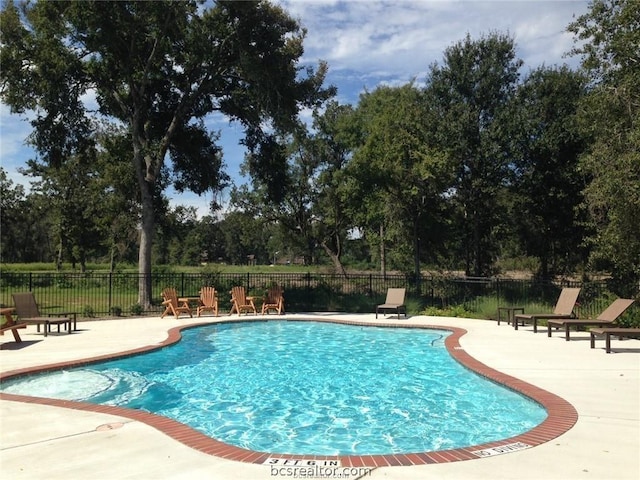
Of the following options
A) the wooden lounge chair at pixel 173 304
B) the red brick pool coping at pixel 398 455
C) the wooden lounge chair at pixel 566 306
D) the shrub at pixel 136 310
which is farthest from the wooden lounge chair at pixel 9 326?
the wooden lounge chair at pixel 566 306

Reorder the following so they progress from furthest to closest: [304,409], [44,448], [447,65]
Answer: [447,65] → [304,409] → [44,448]

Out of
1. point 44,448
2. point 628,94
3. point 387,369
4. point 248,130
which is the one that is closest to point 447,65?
point 248,130

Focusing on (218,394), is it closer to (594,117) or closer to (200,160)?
(594,117)

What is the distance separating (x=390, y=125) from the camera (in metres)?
25.2

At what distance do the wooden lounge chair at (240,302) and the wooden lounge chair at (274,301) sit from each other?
1.67 feet

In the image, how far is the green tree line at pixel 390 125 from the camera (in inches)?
703

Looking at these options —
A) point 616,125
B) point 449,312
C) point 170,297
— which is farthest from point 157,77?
point 616,125

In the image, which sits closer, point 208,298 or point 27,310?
point 27,310

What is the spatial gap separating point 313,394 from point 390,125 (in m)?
18.9

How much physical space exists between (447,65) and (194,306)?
17.8 meters

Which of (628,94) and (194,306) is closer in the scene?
(628,94)

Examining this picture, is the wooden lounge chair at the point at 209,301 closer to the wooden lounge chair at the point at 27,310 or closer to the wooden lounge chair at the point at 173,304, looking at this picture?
the wooden lounge chair at the point at 173,304

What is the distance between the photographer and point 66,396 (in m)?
7.88

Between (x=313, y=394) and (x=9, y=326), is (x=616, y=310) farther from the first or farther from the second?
(x=9, y=326)
